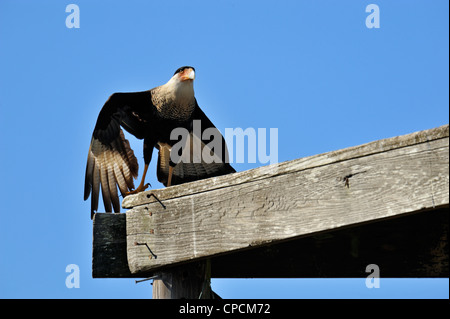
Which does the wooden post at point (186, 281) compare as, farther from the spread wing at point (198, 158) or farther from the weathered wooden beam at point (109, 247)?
the spread wing at point (198, 158)

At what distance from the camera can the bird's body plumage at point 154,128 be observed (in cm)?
590

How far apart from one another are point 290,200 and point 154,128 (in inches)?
163

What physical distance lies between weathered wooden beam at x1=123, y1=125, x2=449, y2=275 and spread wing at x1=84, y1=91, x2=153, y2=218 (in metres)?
2.50

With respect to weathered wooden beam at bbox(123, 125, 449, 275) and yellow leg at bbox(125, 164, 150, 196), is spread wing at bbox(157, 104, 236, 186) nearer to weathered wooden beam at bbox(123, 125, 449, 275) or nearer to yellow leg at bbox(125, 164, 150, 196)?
yellow leg at bbox(125, 164, 150, 196)

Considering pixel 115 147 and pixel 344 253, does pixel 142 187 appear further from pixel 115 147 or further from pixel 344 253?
pixel 344 253

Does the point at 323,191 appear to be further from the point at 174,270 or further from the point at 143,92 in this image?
the point at 143,92

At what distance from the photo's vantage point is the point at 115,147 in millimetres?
6043

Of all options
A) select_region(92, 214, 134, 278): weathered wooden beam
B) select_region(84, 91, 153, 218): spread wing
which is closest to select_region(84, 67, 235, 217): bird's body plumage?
select_region(84, 91, 153, 218): spread wing

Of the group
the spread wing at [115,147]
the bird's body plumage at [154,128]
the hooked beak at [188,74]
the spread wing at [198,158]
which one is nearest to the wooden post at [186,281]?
the spread wing at [115,147]

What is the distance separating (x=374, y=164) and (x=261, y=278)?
1.04 m

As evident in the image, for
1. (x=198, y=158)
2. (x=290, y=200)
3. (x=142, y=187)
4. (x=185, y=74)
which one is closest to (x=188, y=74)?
(x=185, y=74)
